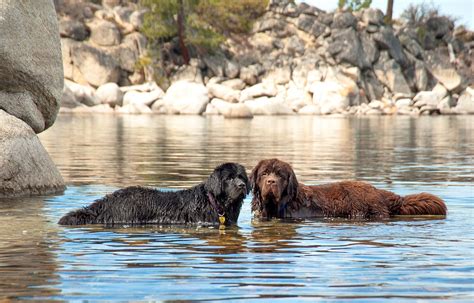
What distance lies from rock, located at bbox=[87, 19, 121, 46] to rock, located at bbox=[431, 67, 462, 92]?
29.4 m

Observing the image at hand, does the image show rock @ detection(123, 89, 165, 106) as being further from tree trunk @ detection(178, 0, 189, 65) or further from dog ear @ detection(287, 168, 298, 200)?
dog ear @ detection(287, 168, 298, 200)

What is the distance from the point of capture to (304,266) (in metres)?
8.51

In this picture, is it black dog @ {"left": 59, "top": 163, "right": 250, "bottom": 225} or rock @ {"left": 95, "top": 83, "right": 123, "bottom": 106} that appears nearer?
black dog @ {"left": 59, "top": 163, "right": 250, "bottom": 225}

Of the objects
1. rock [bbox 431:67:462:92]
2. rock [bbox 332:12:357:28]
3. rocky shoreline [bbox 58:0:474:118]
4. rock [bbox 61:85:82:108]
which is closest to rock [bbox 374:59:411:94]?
rocky shoreline [bbox 58:0:474:118]

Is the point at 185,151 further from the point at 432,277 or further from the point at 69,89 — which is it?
the point at 69,89

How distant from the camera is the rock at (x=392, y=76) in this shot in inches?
3216

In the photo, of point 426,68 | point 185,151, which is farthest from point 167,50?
point 185,151

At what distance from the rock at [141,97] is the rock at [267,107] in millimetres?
6988

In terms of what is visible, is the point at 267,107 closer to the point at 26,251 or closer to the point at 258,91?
the point at 258,91

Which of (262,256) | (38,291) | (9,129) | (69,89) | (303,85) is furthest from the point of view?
(303,85)

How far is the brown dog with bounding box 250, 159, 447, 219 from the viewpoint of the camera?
12266mm

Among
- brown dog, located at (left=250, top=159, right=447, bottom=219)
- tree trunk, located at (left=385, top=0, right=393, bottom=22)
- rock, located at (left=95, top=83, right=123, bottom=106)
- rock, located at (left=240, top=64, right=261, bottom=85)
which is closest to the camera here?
brown dog, located at (left=250, top=159, right=447, bottom=219)

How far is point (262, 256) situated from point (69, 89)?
192 ft

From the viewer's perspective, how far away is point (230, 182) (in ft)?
37.1
